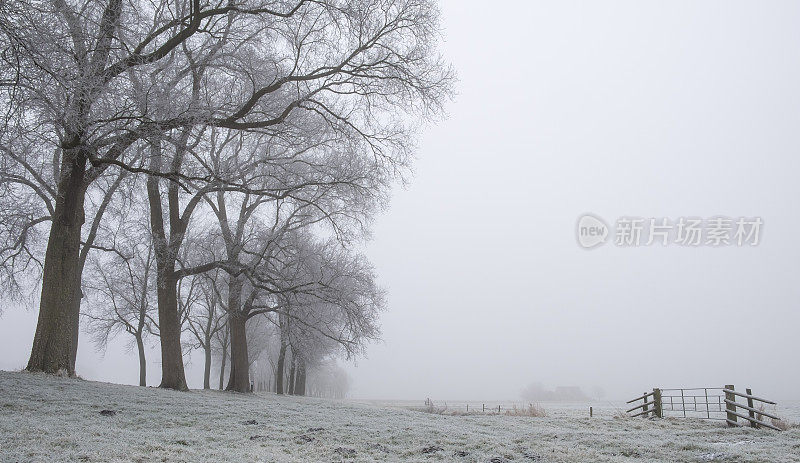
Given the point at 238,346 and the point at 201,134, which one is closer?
the point at 201,134

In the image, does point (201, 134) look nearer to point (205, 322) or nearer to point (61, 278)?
point (61, 278)

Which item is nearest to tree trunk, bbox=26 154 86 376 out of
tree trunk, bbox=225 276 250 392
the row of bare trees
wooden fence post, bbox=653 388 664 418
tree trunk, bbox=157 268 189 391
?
the row of bare trees

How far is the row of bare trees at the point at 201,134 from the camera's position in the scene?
10703 millimetres

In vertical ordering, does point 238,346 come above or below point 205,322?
below

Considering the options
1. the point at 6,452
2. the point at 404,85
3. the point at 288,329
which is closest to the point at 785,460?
the point at 6,452

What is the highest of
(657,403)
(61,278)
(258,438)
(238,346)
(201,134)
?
(201,134)

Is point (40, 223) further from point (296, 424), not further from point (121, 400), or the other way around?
point (296, 424)

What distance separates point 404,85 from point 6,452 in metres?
12.8

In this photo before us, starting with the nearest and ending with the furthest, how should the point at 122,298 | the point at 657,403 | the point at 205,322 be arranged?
the point at 657,403
the point at 122,298
the point at 205,322

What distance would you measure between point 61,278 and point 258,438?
380 inches

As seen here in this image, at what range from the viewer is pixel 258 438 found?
388 inches

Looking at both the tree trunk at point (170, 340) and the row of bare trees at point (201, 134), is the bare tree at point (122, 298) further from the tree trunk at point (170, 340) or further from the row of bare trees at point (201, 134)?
the tree trunk at point (170, 340)

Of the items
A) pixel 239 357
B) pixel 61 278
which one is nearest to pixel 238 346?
pixel 239 357

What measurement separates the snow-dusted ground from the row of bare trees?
4.78m
